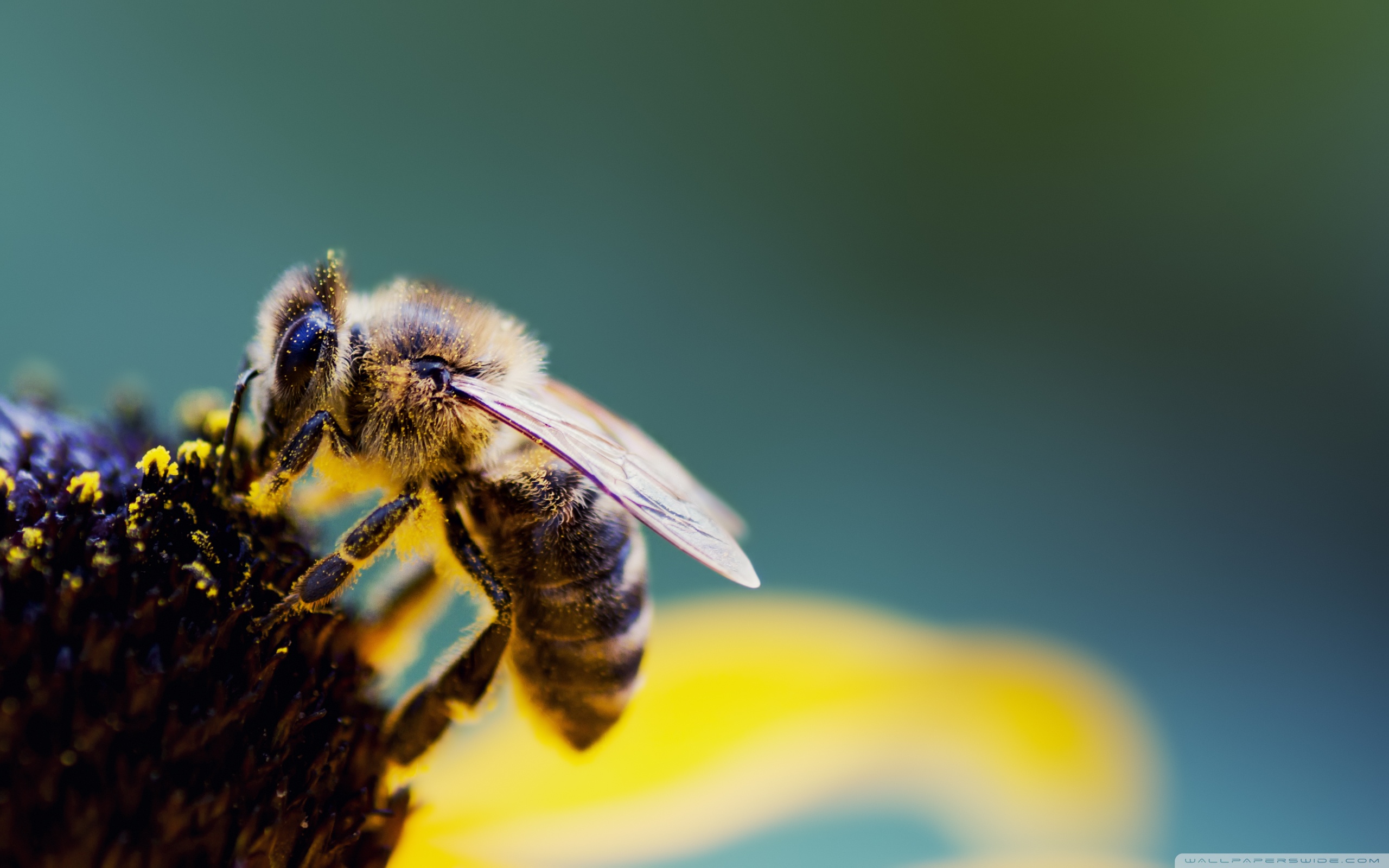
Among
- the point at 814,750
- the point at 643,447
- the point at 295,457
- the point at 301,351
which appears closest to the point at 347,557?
the point at 295,457

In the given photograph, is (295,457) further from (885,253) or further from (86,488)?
(885,253)

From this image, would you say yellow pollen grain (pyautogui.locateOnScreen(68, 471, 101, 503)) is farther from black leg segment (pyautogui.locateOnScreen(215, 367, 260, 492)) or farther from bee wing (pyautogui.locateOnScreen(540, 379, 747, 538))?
bee wing (pyautogui.locateOnScreen(540, 379, 747, 538))

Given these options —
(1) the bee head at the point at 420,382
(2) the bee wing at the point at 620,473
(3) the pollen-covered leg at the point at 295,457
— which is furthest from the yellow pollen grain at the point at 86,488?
(2) the bee wing at the point at 620,473

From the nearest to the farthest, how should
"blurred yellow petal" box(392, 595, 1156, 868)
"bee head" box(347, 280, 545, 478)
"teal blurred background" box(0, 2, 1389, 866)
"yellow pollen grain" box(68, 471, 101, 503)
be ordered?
"yellow pollen grain" box(68, 471, 101, 503) < "bee head" box(347, 280, 545, 478) < "blurred yellow petal" box(392, 595, 1156, 868) < "teal blurred background" box(0, 2, 1389, 866)

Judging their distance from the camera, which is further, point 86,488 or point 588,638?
point 588,638

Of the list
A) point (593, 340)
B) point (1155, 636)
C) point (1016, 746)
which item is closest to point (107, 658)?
point (1016, 746)

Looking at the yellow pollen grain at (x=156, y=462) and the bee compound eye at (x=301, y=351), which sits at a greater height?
the bee compound eye at (x=301, y=351)

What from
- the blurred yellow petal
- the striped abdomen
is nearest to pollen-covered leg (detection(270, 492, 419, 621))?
the striped abdomen

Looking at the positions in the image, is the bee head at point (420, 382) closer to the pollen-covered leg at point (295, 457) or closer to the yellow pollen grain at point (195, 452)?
the pollen-covered leg at point (295, 457)
